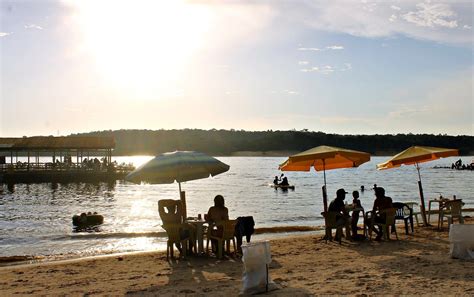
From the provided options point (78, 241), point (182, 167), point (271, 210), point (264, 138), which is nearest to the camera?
point (182, 167)

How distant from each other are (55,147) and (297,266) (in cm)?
5001

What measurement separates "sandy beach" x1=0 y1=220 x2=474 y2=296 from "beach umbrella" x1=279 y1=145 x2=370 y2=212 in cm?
204

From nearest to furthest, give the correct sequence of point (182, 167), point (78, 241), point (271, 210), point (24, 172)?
point (182, 167)
point (78, 241)
point (271, 210)
point (24, 172)

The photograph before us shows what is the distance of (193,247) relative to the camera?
11.6 metres

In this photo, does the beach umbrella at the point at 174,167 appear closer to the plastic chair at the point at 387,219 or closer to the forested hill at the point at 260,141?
the plastic chair at the point at 387,219

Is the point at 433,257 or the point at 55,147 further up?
the point at 55,147

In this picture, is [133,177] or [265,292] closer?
[265,292]

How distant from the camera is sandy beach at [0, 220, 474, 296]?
7715mm

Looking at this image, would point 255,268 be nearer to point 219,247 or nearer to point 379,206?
point 219,247

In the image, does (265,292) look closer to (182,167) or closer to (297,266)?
(297,266)

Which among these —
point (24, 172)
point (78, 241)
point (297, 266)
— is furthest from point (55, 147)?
point (297, 266)

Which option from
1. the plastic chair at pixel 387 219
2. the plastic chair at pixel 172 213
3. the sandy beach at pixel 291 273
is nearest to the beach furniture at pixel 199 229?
the plastic chair at pixel 172 213

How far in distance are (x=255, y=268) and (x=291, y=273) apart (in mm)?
1677

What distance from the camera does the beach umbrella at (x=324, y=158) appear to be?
469 inches
